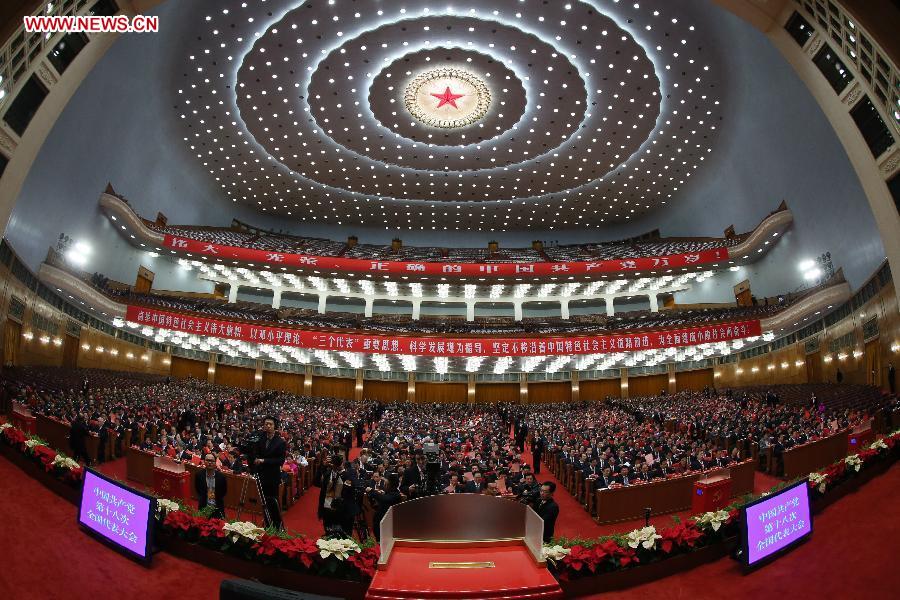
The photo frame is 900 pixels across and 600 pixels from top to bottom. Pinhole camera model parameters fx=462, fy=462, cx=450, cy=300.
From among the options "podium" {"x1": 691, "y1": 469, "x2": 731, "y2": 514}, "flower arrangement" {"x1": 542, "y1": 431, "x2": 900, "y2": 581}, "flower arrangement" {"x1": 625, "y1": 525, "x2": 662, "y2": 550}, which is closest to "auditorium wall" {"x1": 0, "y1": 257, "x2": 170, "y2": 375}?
"flower arrangement" {"x1": 542, "y1": 431, "x2": 900, "y2": 581}

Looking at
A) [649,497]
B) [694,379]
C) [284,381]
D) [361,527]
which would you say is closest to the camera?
[361,527]

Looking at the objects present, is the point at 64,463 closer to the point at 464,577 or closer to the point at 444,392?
the point at 464,577

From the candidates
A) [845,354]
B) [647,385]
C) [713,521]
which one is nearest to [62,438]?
[713,521]

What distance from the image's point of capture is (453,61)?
19531 millimetres

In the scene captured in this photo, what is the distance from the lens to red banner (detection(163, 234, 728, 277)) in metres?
25.9

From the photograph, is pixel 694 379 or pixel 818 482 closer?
pixel 818 482

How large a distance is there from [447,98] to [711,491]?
19.3m

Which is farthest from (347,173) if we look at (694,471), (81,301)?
(694,471)

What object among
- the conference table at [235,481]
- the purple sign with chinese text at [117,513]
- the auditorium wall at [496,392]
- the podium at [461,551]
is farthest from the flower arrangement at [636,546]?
the auditorium wall at [496,392]

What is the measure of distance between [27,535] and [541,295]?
97.4 ft

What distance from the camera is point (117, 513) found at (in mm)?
4164

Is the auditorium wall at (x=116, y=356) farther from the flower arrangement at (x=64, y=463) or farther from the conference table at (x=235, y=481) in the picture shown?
the flower arrangement at (x=64, y=463)

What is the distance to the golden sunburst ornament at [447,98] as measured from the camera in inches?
805

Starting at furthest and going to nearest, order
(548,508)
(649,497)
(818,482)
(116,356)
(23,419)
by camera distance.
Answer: (116,356)
(23,419)
(649,497)
(548,508)
(818,482)
